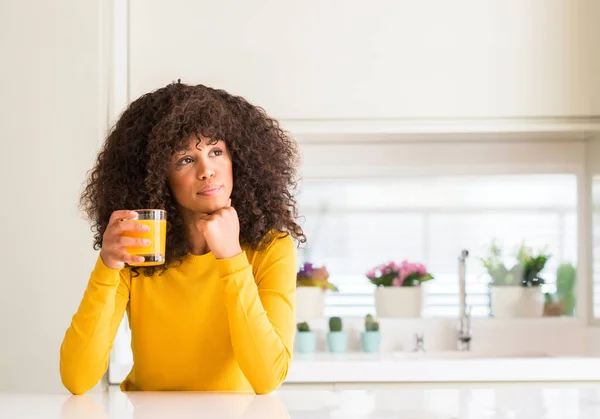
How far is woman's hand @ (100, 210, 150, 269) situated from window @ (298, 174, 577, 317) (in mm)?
1792

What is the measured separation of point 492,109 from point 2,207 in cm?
171

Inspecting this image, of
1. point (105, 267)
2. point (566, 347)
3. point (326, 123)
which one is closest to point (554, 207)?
point (566, 347)

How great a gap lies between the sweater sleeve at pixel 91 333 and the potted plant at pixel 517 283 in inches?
79.5

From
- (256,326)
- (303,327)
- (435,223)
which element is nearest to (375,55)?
(435,223)

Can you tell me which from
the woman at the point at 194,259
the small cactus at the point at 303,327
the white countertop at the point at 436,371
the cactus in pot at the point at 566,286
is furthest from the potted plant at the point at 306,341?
the woman at the point at 194,259

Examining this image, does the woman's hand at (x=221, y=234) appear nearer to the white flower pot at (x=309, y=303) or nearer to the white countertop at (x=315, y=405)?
the white countertop at (x=315, y=405)

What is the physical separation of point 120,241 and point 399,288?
187 cm

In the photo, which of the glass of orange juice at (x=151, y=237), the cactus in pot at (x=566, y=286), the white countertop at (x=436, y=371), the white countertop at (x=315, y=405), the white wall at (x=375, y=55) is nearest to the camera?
the white countertop at (x=315, y=405)

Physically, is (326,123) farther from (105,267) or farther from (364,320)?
(105,267)

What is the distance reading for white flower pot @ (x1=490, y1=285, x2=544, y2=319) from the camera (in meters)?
3.16

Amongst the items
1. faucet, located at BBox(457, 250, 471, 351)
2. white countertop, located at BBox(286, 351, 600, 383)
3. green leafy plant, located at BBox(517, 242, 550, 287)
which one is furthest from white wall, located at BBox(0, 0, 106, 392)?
green leafy plant, located at BBox(517, 242, 550, 287)

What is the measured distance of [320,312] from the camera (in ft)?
10.3

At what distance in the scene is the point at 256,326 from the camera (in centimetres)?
147

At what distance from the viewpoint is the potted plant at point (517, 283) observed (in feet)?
10.4
